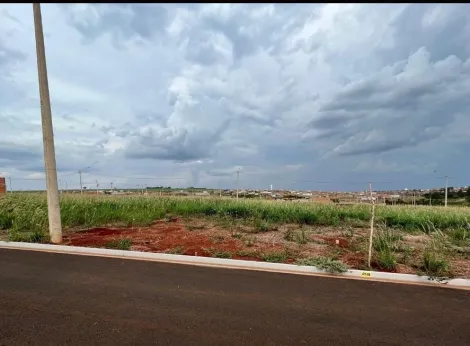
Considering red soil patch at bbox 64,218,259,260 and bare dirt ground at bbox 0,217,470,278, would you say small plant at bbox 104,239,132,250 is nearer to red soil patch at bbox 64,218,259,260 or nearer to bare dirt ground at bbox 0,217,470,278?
bare dirt ground at bbox 0,217,470,278

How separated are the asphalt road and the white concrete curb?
465mm

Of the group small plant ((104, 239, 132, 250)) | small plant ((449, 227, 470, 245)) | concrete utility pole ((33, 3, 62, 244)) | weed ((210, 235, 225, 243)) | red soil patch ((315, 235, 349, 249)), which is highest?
concrete utility pole ((33, 3, 62, 244))

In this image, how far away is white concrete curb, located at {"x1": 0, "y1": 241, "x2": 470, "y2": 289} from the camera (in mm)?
6953

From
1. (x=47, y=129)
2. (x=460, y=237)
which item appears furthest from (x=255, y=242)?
(x=47, y=129)

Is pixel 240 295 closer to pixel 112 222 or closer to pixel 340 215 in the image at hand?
pixel 112 222

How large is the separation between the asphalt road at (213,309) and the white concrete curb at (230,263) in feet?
1.53

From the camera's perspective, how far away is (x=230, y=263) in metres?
7.96

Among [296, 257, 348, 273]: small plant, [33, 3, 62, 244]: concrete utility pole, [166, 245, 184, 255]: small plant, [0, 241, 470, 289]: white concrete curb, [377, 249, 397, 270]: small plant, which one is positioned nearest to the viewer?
[0, 241, 470, 289]: white concrete curb

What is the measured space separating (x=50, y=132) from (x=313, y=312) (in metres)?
9.43

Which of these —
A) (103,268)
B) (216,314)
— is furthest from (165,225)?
(216,314)

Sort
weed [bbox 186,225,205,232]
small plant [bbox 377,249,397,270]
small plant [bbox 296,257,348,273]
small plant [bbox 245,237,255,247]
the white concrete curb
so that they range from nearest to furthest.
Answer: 1. the white concrete curb
2. small plant [bbox 296,257,348,273]
3. small plant [bbox 377,249,397,270]
4. small plant [bbox 245,237,255,247]
5. weed [bbox 186,225,205,232]

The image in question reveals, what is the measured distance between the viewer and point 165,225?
14047mm

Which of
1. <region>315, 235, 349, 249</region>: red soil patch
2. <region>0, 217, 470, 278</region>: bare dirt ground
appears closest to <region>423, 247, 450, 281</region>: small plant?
<region>0, 217, 470, 278</region>: bare dirt ground

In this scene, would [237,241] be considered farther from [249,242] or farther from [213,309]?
[213,309]
